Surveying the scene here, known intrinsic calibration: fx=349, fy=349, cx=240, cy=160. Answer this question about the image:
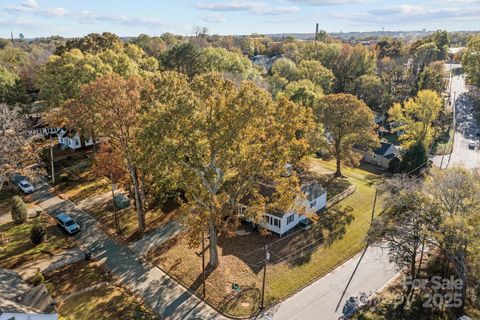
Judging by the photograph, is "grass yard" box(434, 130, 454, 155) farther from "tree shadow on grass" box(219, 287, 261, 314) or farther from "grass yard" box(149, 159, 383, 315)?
"tree shadow on grass" box(219, 287, 261, 314)

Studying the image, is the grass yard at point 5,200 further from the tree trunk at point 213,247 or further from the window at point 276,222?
the window at point 276,222

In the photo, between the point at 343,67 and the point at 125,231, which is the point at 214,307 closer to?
the point at 125,231

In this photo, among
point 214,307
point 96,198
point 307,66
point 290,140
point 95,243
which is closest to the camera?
point 214,307

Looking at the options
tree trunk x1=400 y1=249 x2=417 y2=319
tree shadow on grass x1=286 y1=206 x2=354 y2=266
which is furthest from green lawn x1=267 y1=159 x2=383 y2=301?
tree trunk x1=400 y1=249 x2=417 y2=319

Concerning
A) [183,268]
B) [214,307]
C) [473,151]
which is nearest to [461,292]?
[214,307]

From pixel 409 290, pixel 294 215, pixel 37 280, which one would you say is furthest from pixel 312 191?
pixel 37 280

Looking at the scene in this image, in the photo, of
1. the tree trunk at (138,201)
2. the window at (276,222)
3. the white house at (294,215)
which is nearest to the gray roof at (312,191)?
the white house at (294,215)

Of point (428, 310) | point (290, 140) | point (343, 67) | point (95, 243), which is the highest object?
point (343, 67)
